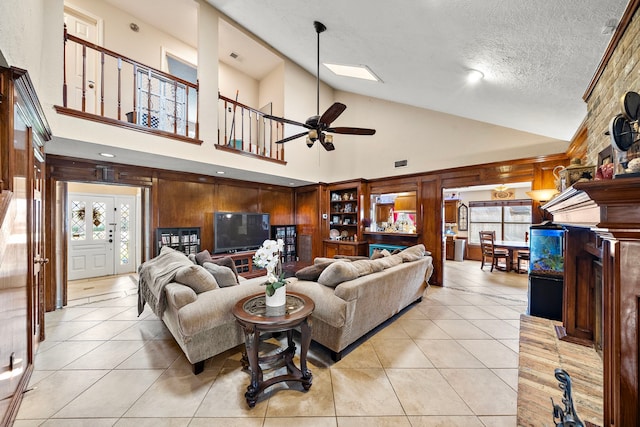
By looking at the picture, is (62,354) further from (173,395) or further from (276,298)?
(276,298)

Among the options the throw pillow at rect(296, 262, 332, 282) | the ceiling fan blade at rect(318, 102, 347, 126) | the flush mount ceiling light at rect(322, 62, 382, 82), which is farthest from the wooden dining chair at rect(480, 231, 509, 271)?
the ceiling fan blade at rect(318, 102, 347, 126)

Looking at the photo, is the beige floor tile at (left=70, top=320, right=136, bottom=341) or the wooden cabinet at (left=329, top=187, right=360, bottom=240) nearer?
the beige floor tile at (left=70, top=320, right=136, bottom=341)

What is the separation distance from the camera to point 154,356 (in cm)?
239

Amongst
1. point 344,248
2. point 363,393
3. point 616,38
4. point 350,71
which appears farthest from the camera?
point 344,248

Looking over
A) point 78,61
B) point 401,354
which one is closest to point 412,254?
point 401,354

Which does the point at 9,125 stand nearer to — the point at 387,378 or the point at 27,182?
the point at 27,182

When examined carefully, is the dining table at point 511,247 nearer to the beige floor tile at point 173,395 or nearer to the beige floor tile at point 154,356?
the beige floor tile at point 173,395

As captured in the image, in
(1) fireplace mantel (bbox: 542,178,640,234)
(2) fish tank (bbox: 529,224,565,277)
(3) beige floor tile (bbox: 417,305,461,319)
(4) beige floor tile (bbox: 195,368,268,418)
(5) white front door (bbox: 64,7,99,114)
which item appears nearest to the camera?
(1) fireplace mantel (bbox: 542,178,640,234)

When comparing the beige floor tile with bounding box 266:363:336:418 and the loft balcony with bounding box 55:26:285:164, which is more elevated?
the loft balcony with bounding box 55:26:285:164

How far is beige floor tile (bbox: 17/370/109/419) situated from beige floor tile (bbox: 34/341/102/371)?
18 cm

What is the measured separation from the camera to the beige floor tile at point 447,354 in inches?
89.7

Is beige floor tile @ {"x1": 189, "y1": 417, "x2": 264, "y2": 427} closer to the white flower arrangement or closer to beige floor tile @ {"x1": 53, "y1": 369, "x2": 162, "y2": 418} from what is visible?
beige floor tile @ {"x1": 53, "y1": 369, "x2": 162, "y2": 418}

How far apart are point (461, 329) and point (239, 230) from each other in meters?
4.40

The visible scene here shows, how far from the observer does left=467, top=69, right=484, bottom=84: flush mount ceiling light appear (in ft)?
8.43
